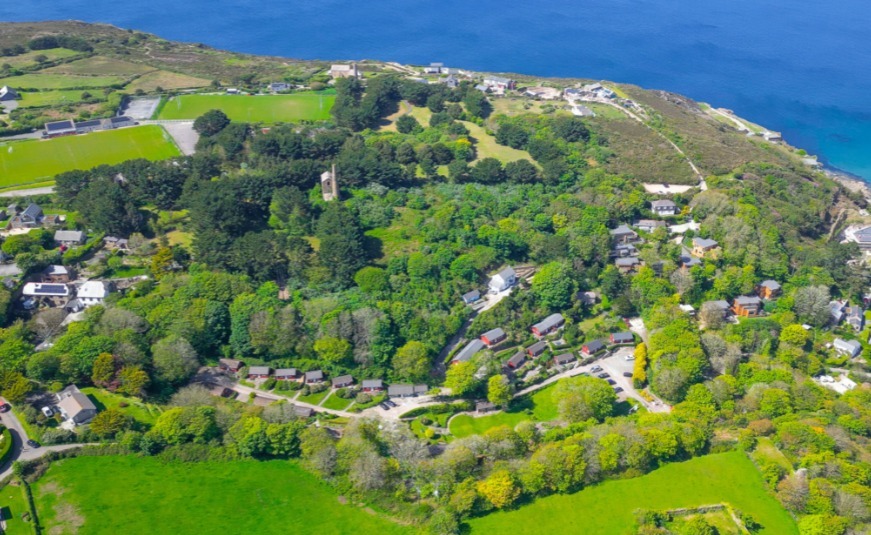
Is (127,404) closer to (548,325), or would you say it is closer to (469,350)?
(469,350)

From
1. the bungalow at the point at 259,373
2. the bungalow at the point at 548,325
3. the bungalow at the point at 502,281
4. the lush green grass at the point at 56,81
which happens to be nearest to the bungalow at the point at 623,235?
the bungalow at the point at 502,281

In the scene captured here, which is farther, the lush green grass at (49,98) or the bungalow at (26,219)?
the lush green grass at (49,98)

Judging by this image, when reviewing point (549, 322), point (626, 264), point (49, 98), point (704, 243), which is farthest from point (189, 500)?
point (49, 98)

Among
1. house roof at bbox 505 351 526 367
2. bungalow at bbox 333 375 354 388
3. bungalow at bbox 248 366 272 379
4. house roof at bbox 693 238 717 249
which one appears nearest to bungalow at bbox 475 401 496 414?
house roof at bbox 505 351 526 367

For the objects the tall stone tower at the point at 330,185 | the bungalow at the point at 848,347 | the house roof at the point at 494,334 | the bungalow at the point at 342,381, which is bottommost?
the bungalow at the point at 848,347

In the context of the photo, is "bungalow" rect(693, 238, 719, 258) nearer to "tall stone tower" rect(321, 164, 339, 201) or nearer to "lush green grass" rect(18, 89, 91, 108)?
"tall stone tower" rect(321, 164, 339, 201)

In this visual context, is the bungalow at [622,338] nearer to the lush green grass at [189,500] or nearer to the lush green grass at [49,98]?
the lush green grass at [189,500]
